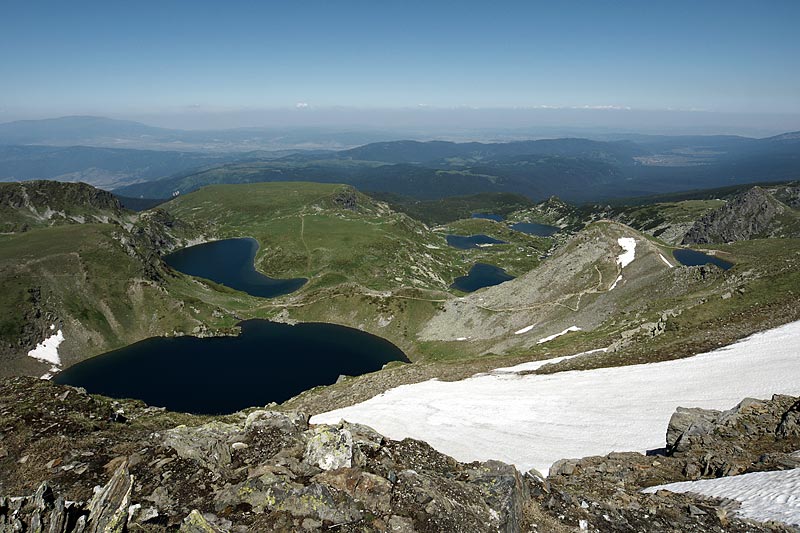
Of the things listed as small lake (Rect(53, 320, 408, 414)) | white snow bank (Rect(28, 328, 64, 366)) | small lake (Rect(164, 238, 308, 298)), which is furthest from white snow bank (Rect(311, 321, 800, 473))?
small lake (Rect(164, 238, 308, 298))

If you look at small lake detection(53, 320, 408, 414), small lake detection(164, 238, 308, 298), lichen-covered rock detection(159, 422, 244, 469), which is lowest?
small lake detection(53, 320, 408, 414)

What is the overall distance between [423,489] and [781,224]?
838 feet

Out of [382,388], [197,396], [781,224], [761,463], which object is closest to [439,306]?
[197,396]

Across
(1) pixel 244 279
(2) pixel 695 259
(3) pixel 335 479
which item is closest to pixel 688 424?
(3) pixel 335 479

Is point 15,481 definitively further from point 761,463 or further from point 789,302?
point 789,302

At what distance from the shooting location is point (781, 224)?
189m

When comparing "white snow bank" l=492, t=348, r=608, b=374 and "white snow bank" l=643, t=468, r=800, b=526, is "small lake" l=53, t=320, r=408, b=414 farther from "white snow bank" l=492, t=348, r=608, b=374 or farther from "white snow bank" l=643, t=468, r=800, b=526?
"white snow bank" l=643, t=468, r=800, b=526

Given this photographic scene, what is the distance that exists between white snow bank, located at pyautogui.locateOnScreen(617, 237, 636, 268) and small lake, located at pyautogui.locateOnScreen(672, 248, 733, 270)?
34.3ft

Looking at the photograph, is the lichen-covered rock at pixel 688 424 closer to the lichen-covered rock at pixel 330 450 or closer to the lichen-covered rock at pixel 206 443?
the lichen-covered rock at pixel 330 450

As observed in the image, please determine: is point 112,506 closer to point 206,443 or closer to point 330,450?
point 206,443

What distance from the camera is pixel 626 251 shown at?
93.6 metres

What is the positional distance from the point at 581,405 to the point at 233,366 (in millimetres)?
88830

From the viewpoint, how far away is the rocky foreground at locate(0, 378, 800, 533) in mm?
12242

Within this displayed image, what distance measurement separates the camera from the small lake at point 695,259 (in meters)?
89.8
